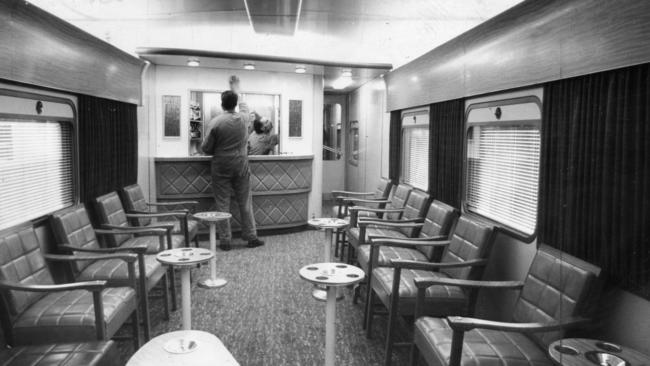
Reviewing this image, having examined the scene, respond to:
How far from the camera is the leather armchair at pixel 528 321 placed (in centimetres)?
228

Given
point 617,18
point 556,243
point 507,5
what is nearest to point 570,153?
point 556,243

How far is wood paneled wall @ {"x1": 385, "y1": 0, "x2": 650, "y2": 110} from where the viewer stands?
2.06 meters

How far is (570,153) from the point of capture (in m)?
2.53

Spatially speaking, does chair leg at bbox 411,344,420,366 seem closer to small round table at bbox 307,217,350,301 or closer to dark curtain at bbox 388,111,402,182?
small round table at bbox 307,217,350,301

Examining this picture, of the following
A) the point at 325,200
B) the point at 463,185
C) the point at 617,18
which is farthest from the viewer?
the point at 325,200

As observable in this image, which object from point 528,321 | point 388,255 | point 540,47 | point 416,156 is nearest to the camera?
point 528,321

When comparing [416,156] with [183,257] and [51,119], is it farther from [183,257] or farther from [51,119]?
[51,119]

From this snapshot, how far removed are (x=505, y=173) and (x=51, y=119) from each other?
11.6 feet

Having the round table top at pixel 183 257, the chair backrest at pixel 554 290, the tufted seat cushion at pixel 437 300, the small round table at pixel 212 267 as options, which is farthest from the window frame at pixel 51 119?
the chair backrest at pixel 554 290

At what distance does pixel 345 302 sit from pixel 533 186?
7.17 ft

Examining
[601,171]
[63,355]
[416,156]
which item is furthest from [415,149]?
[63,355]

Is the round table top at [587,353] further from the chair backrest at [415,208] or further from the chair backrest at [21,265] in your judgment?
the chair backrest at [21,265]

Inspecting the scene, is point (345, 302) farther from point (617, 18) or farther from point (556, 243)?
point (617, 18)

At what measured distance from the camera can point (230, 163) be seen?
621 centimetres
